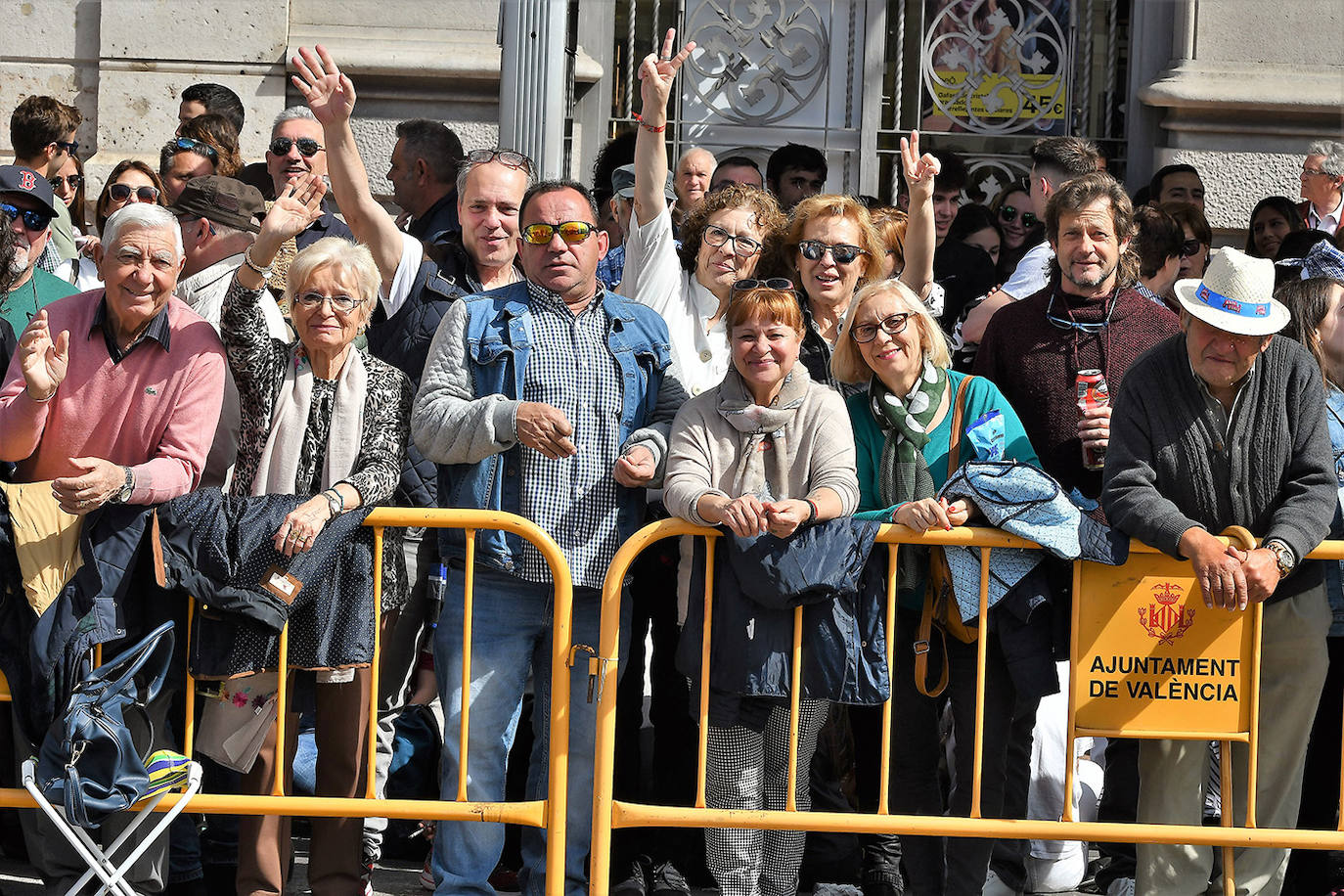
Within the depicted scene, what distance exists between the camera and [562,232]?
4867 mm

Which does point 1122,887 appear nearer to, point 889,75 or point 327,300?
point 327,300

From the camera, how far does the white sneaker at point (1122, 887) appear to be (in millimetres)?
5203

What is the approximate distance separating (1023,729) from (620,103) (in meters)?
5.50

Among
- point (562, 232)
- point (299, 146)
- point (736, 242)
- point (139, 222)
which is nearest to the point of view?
point (139, 222)

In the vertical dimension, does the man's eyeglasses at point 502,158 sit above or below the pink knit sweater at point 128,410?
above

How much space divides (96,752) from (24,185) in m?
2.59

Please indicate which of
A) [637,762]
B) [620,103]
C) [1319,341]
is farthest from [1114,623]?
[620,103]

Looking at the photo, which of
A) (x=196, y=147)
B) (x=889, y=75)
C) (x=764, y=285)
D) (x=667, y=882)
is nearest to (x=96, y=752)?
(x=667, y=882)

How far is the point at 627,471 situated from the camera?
464cm

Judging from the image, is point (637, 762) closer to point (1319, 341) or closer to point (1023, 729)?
point (1023, 729)

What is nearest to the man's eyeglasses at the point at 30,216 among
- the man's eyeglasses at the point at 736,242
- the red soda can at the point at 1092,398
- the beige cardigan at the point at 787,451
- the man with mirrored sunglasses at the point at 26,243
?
the man with mirrored sunglasses at the point at 26,243

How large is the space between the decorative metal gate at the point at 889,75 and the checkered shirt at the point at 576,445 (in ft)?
15.0

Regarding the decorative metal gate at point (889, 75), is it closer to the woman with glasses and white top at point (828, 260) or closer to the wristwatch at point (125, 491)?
the woman with glasses and white top at point (828, 260)

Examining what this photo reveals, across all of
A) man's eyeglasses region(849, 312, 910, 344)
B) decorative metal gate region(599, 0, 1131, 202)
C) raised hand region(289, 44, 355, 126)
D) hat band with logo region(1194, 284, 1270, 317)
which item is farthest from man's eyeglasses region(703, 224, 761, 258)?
decorative metal gate region(599, 0, 1131, 202)
